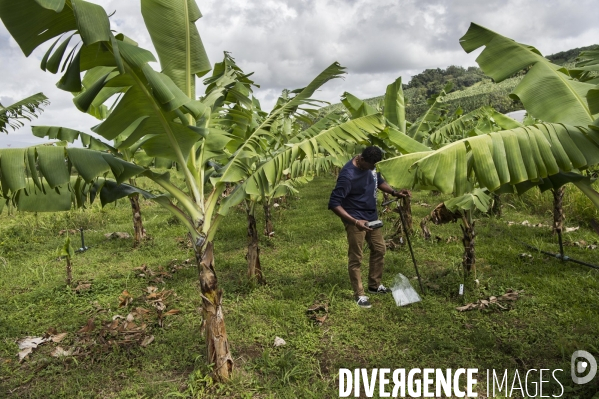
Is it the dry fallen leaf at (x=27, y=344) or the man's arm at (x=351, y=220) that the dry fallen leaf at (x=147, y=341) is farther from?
the man's arm at (x=351, y=220)

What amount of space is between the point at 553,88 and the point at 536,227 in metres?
5.13

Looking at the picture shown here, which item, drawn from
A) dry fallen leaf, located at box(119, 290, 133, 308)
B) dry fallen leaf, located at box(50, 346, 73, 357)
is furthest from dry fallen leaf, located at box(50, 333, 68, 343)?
dry fallen leaf, located at box(119, 290, 133, 308)

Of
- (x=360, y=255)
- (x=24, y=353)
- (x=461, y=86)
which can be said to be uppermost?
(x=461, y=86)

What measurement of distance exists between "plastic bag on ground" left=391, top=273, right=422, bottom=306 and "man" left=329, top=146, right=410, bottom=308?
36cm

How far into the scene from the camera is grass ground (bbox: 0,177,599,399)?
3.45m

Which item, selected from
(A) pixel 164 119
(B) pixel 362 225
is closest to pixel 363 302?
(B) pixel 362 225

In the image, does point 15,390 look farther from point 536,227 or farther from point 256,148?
point 536,227

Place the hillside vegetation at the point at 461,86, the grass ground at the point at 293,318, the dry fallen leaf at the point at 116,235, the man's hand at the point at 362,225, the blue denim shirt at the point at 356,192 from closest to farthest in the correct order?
1. the grass ground at the point at 293,318
2. the man's hand at the point at 362,225
3. the blue denim shirt at the point at 356,192
4. the dry fallen leaf at the point at 116,235
5. the hillside vegetation at the point at 461,86

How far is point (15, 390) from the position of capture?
A: 345 centimetres

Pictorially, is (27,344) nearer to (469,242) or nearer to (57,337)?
(57,337)

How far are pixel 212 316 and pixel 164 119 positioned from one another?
5.41 ft

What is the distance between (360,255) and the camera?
4.66 meters

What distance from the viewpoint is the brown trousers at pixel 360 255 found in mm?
4601

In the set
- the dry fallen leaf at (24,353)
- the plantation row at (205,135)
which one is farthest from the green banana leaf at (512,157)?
the dry fallen leaf at (24,353)
